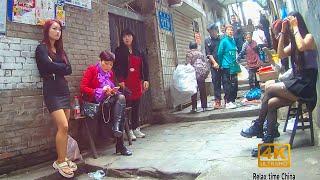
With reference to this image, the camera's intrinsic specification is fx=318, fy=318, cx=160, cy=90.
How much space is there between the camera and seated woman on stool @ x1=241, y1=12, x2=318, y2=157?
387 centimetres

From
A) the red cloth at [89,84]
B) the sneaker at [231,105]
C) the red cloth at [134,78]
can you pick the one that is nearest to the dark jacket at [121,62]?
the red cloth at [134,78]

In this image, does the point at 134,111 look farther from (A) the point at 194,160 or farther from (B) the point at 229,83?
→ (B) the point at 229,83

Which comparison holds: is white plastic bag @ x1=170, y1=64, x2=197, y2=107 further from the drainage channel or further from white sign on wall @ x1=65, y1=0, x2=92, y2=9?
the drainage channel

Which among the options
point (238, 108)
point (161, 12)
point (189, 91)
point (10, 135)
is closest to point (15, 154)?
point (10, 135)

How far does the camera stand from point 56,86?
4344 mm

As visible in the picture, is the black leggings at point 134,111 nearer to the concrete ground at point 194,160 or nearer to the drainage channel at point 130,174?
the concrete ground at point 194,160

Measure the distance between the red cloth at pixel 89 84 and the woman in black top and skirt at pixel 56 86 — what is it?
1.57 ft

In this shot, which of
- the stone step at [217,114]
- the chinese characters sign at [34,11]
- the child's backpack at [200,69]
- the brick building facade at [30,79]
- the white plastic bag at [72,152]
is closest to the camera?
the brick building facade at [30,79]

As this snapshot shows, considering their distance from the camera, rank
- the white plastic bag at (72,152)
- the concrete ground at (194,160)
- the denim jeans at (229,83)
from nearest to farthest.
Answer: the concrete ground at (194,160) < the white plastic bag at (72,152) < the denim jeans at (229,83)

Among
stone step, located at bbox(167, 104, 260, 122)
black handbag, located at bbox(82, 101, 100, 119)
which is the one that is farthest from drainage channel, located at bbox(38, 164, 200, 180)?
stone step, located at bbox(167, 104, 260, 122)

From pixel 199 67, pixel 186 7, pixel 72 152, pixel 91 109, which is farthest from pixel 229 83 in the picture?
pixel 72 152

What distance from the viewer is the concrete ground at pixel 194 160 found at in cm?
347

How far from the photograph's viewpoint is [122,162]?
4.60m

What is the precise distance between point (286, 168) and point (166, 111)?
514cm
